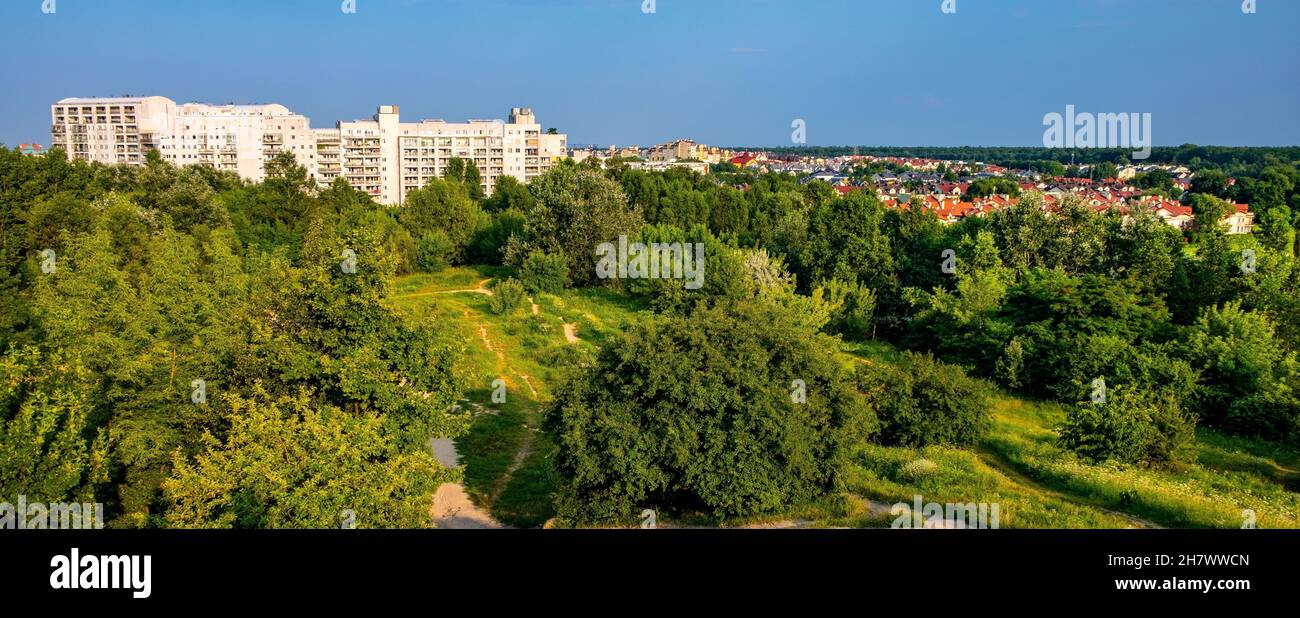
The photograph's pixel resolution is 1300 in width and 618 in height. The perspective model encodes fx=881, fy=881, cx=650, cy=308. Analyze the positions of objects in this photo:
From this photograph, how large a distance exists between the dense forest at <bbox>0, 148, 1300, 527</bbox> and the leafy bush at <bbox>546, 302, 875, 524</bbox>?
0.17ft

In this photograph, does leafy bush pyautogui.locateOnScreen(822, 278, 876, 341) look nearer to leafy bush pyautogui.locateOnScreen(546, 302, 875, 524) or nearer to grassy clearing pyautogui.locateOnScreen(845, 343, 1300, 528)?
grassy clearing pyautogui.locateOnScreen(845, 343, 1300, 528)

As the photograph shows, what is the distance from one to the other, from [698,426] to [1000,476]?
8.05m

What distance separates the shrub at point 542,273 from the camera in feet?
141

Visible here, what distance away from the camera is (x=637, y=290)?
1683 inches

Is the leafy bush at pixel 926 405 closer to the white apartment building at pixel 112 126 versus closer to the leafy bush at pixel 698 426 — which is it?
the leafy bush at pixel 698 426

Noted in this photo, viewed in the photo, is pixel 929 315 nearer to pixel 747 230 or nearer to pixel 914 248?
pixel 914 248

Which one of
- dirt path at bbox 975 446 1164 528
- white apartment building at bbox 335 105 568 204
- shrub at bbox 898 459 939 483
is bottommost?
dirt path at bbox 975 446 1164 528

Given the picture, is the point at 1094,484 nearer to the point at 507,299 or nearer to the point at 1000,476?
the point at 1000,476

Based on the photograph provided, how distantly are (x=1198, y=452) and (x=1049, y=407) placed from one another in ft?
19.7

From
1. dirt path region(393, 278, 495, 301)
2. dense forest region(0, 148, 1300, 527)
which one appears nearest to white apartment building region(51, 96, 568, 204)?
dirt path region(393, 278, 495, 301)

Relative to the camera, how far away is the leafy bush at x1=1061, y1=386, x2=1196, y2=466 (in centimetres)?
2056

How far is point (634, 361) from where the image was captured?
17016mm

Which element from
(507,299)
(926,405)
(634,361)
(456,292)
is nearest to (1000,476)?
(926,405)
